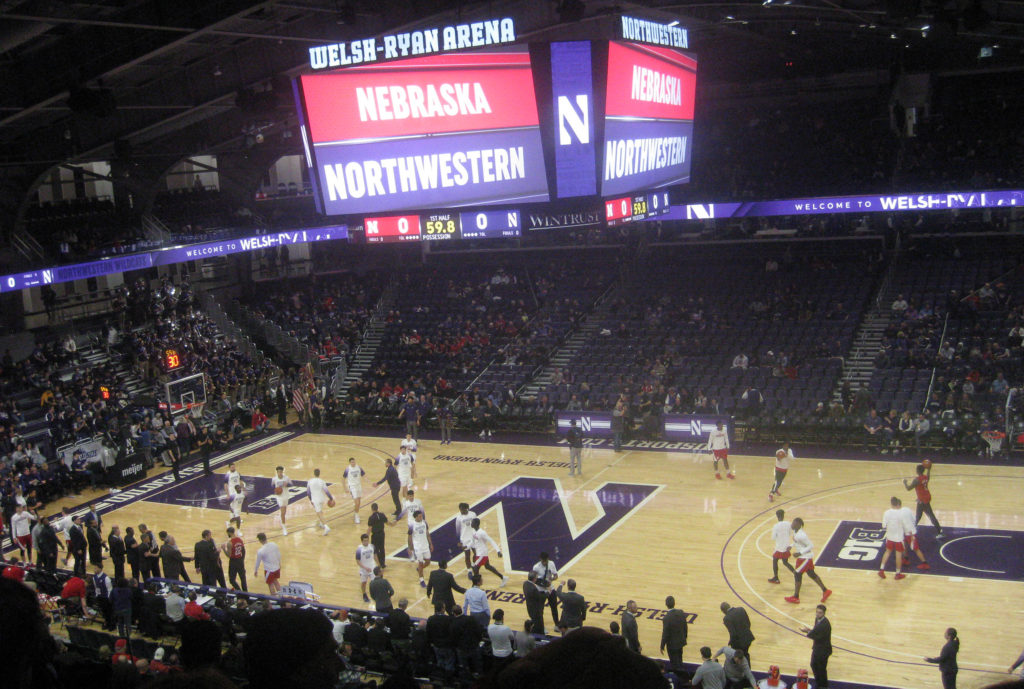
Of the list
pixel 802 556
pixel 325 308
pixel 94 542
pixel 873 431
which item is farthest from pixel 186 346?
pixel 802 556

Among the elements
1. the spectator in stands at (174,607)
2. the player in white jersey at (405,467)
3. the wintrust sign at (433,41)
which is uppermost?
the wintrust sign at (433,41)

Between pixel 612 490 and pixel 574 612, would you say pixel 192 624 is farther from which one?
pixel 612 490

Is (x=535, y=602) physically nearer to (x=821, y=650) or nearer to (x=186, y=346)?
(x=821, y=650)

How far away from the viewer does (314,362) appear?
122 ft

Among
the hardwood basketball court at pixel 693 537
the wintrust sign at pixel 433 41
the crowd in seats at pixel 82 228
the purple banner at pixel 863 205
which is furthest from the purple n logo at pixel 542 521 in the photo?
the crowd in seats at pixel 82 228

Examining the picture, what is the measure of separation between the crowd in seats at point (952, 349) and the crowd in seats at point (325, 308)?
19.9 meters

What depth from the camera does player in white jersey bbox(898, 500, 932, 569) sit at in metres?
16.2

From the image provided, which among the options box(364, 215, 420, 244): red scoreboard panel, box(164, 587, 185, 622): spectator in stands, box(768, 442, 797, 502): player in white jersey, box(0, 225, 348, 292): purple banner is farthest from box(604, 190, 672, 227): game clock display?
box(0, 225, 348, 292): purple banner

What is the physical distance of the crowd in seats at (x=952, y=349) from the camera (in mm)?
24562

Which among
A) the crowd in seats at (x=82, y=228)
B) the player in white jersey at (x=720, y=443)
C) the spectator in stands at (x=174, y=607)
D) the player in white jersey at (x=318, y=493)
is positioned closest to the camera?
the spectator in stands at (x=174, y=607)

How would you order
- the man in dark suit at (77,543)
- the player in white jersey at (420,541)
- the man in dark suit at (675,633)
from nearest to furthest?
the man in dark suit at (675,633)
the player in white jersey at (420,541)
the man in dark suit at (77,543)

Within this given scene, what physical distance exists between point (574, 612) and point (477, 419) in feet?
53.0

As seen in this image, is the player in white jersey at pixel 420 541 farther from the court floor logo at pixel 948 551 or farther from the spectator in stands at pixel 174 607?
the court floor logo at pixel 948 551

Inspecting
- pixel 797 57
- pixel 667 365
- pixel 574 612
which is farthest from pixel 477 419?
pixel 797 57
